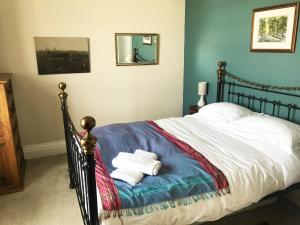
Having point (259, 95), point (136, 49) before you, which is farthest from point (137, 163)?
point (136, 49)

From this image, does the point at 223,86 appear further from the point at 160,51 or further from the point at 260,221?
the point at 260,221

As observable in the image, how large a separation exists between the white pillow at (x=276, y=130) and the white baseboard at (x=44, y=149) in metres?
2.55

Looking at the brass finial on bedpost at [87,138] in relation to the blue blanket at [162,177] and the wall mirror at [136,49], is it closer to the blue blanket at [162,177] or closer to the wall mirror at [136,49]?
the blue blanket at [162,177]

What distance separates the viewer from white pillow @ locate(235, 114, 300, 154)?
2150 mm

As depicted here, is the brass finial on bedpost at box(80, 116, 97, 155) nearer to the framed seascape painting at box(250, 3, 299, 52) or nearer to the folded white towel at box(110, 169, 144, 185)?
the folded white towel at box(110, 169, 144, 185)

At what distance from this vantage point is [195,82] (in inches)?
158

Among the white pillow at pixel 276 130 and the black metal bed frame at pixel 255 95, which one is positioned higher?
the black metal bed frame at pixel 255 95

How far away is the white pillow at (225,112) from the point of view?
2.74 meters

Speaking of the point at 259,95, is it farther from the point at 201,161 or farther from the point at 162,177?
the point at 162,177

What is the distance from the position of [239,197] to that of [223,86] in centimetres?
188

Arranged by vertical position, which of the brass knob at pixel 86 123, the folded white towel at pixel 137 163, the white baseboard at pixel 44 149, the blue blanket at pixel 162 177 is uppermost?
the brass knob at pixel 86 123

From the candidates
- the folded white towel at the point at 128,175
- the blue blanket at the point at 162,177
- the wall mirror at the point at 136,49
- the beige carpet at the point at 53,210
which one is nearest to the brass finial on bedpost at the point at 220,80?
the wall mirror at the point at 136,49

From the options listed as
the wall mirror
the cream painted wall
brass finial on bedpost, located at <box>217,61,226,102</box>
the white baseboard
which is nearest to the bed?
brass finial on bedpost, located at <box>217,61,226,102</box>

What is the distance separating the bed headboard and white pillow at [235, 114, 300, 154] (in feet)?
0.87
